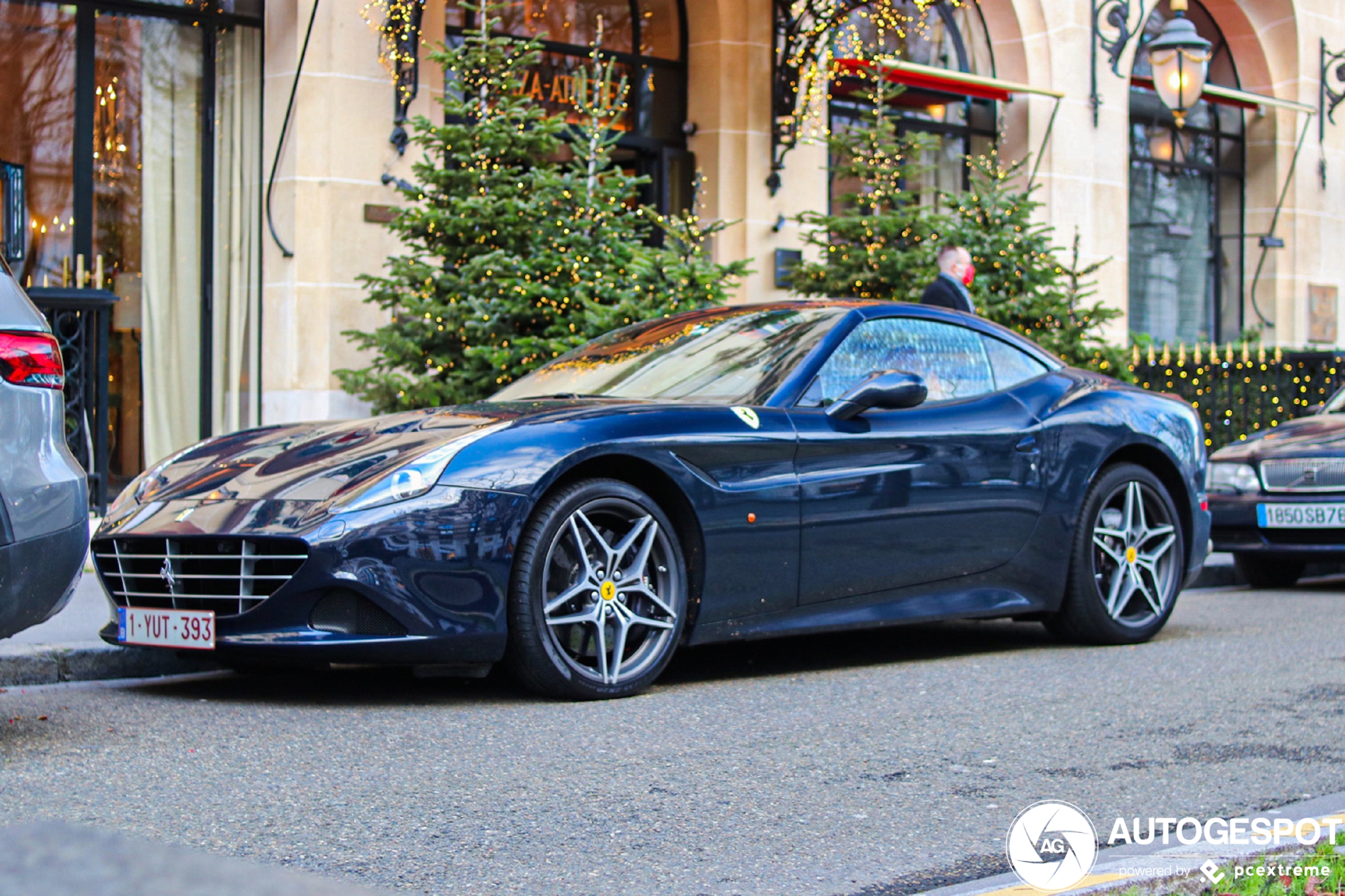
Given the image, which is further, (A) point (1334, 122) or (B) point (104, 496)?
(A) point (1334, 122)

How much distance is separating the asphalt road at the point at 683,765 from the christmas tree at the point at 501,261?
14.1 ft

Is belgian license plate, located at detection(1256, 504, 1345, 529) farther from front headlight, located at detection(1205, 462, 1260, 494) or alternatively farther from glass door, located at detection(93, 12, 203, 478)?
glass door, located at detection(93, 12, 203, 478)

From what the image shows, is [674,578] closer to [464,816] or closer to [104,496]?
[464,816]

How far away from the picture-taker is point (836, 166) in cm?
1457

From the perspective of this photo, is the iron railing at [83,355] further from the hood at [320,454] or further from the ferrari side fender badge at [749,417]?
the ferrari side fender badge at [749,417]

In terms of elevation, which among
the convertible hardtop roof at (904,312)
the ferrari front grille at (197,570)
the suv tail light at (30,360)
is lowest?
the ferrari front grille at (197,570)

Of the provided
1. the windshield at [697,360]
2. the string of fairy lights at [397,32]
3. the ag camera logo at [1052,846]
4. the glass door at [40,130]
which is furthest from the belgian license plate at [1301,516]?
the glass door at [40,130]

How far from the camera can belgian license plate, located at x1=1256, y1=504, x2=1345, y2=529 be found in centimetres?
963

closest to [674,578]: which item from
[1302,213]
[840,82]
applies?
[840,82]

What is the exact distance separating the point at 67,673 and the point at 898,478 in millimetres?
3095

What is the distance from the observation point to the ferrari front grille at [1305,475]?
32.0ft

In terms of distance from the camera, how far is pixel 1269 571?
1050 centimetres

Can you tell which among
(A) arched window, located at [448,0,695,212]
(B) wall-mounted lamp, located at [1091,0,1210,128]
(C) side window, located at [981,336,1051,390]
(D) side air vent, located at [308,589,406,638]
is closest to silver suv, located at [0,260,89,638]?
(D) side air vent, located at [308,589,406,638]

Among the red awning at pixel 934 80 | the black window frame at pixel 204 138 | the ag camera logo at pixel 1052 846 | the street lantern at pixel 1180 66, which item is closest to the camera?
the ag camera logo at pixel 1052 846
